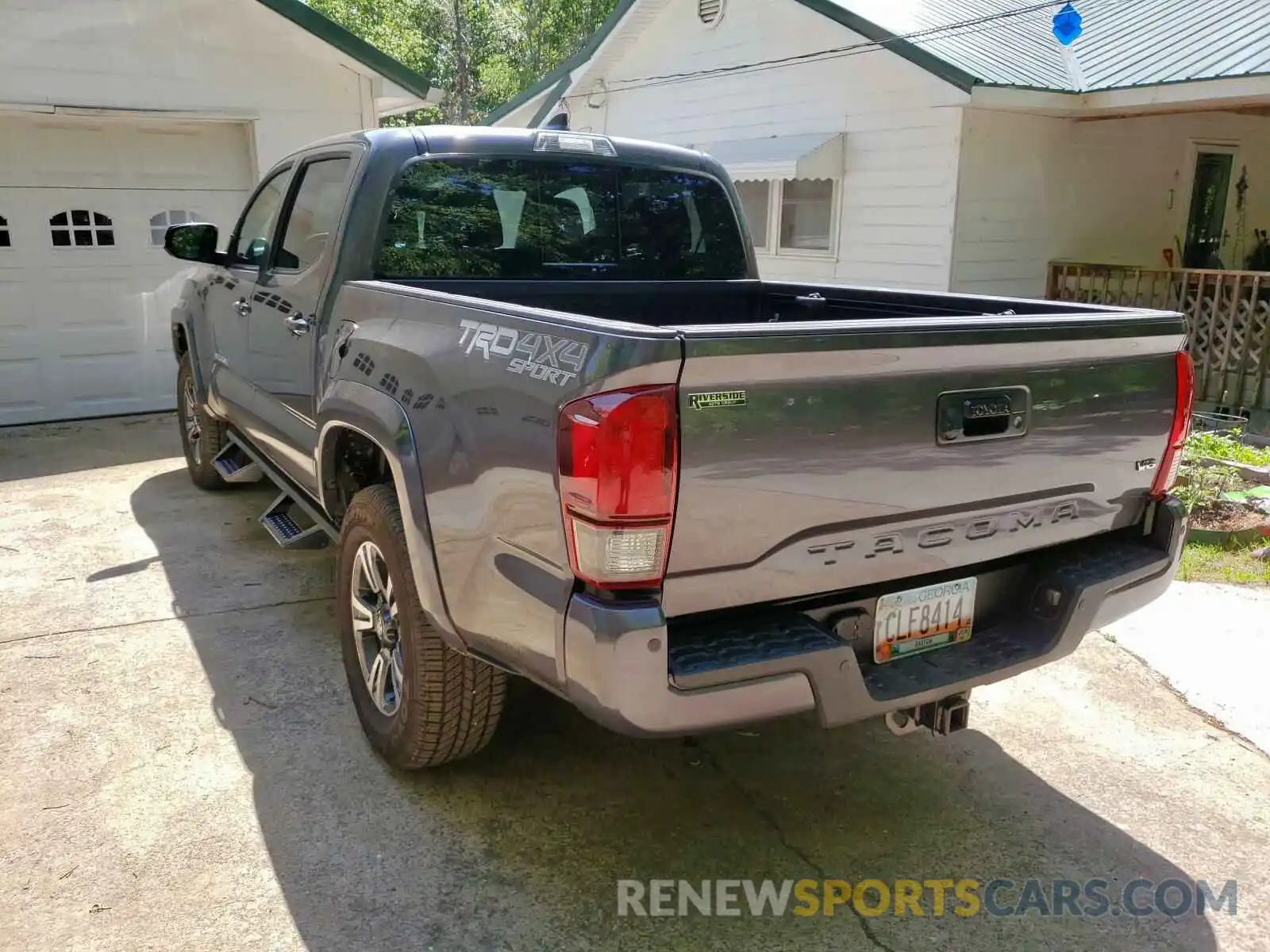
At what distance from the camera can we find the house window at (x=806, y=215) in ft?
37.1

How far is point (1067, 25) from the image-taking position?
387 inches

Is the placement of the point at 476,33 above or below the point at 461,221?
above

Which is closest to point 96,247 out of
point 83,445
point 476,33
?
point 83,445

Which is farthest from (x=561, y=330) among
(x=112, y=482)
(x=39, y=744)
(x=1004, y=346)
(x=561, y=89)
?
(x=561, y=89)

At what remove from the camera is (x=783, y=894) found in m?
2.74

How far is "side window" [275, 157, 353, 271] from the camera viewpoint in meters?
3.89

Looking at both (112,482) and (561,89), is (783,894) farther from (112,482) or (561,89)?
(561,89)

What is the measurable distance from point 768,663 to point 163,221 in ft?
27.1

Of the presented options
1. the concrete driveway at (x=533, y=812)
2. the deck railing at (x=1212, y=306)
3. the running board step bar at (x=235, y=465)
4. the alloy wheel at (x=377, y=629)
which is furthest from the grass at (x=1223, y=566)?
the running board step bar at (x=235, y=465)

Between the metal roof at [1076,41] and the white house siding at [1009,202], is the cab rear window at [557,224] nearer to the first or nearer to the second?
the metal roof at [1076,41]

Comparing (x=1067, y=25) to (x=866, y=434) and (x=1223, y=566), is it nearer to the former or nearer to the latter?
(x=1223, y=566)

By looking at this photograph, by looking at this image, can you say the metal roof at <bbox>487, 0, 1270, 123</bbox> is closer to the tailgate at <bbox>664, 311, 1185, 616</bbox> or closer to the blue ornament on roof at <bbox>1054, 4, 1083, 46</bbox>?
the blue ornament on roof at <bbox>1054, 4, 1083, 46</bbox>

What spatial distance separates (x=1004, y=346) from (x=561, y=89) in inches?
546

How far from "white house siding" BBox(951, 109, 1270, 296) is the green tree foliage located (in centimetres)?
2685
